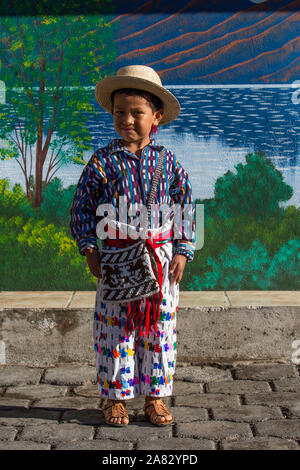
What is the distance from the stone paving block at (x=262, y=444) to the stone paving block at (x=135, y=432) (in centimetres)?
32

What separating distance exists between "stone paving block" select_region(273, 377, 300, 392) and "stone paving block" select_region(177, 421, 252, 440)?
2.16 ft

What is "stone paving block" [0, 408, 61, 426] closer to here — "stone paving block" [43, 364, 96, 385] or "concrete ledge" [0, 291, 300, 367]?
"stone paving block" [43, 364, 96, 385]

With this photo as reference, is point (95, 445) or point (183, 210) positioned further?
point (183, 210)

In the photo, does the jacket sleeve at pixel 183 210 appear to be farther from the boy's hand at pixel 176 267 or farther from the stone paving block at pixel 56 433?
the stone paving block at pixel 56 433

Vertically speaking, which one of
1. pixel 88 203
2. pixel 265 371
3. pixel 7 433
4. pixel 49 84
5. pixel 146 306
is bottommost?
pixel 7 433

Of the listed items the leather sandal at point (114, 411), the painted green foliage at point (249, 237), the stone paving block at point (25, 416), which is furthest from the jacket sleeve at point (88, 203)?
the painted green foliage at point (249, 237)

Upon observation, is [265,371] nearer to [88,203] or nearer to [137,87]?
[88,203]

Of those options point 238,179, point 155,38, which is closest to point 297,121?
point 238,179

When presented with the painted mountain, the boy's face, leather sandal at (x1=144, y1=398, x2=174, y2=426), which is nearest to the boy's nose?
the boy's face

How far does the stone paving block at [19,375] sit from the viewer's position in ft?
14.2

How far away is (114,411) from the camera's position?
11.8 feet

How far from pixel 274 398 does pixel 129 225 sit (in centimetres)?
138

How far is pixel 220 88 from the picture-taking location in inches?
206

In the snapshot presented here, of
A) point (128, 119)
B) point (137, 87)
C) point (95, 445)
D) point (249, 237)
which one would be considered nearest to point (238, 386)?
point (95, 445)
